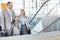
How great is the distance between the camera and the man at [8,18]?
16.2ft

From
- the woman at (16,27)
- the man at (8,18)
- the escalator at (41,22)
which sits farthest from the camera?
the escalator at (41,22)

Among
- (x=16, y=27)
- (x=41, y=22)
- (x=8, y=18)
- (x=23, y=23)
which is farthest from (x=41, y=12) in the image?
(x=8, y=18)

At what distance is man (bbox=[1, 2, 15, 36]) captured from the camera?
4945mm

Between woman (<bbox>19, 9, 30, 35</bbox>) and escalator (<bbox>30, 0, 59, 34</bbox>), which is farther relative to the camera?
escalator (<bbox>30, 0, 59, 34</bbox>)

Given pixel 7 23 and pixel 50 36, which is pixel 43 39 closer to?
pixel 50 36

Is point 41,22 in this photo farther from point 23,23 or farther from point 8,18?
point 8,18

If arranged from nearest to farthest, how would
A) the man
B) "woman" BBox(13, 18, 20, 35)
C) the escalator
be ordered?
the man < "woman" BBox(13, 18, 20, 35) < the escalator

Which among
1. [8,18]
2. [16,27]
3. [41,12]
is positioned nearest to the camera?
[8,18]

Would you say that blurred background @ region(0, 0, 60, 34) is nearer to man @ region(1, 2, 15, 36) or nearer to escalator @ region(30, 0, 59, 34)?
escalator @ region(30, 0, 59, 34)

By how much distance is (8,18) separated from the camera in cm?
504

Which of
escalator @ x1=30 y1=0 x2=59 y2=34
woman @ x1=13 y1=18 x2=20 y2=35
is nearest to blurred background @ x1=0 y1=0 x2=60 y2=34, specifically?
escalator @ x1=30 y1=0 x2=59 y2=34

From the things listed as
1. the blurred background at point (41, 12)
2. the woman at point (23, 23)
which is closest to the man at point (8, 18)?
the blurred background at point (41, 12)

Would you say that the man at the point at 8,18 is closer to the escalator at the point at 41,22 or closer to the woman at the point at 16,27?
the woman at the point at 16,27

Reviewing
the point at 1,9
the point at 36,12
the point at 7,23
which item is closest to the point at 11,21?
the point at 7,23
